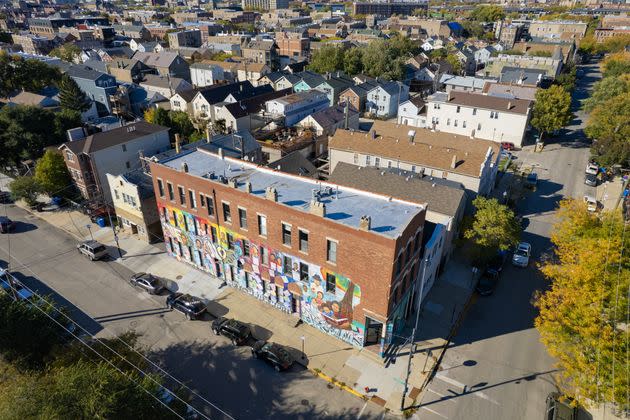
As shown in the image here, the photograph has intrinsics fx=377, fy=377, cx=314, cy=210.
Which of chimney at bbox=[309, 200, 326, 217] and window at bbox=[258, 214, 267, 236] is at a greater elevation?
chimney at bbox=[309, 200, 326, 217]

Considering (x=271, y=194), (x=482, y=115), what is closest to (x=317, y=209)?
(x=271, y=194)

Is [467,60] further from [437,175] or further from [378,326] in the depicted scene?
[378,326]

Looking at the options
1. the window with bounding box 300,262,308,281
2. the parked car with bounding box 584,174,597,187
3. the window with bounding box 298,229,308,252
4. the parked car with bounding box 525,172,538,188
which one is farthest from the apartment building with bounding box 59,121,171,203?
the parked car with bounding box 584,174,597,187

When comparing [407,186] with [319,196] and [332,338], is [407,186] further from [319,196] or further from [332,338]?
[332,338]

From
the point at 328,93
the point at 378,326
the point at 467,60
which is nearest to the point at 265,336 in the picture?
the point at 378,326

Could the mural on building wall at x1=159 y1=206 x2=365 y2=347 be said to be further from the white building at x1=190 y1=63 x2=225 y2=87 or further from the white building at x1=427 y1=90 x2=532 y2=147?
the white building at x1=190 y1=63 x2=225 y2=87
